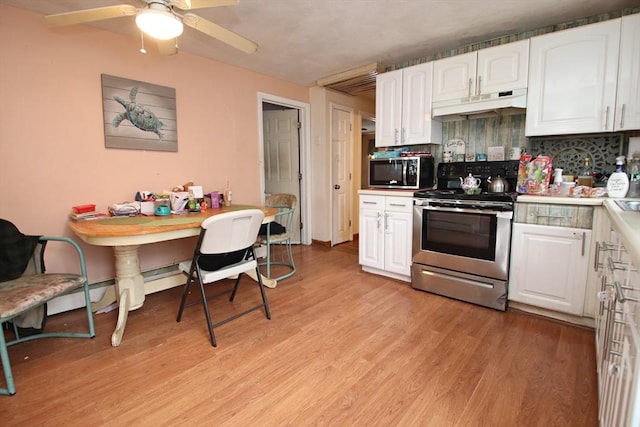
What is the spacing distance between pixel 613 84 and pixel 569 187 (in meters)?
0.75

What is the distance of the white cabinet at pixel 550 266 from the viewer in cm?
210

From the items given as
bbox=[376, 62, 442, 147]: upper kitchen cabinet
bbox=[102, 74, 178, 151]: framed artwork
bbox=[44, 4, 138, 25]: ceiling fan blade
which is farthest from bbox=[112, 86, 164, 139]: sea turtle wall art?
bbox=[376, 62, 442, 147]: upper kitchen cabinet

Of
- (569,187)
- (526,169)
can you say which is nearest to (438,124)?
(526,169)

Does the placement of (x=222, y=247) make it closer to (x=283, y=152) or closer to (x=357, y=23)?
(x=357, y=23)

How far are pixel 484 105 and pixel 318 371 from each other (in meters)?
2.49

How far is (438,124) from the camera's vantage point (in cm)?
315

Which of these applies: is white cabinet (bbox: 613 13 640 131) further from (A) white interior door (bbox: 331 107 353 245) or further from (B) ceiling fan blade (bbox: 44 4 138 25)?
(B) ceiling fan blade (bbox: 44 4 138 25)

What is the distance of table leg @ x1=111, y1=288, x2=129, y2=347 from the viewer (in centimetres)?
198

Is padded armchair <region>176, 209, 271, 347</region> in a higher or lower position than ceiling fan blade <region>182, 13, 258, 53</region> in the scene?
lower

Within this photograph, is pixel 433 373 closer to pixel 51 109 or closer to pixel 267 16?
pixel 267 16

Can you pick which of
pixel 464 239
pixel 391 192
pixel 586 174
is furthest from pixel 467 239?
pixel 586 174

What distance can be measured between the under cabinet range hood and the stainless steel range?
0.47m

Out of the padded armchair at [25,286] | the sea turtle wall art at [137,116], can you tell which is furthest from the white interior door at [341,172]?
the padded armchair at [25,286]

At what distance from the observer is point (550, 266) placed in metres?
2.21
